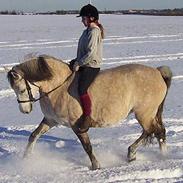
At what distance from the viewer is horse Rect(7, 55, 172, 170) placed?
198 inches

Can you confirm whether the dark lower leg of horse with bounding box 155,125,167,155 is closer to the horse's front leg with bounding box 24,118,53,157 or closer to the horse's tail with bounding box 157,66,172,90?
the horse's tail with bounding box 157,66,172,90

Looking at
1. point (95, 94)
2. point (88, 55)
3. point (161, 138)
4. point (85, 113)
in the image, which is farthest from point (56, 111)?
point (161, 138)

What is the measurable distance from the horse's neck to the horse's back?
13.9 inches

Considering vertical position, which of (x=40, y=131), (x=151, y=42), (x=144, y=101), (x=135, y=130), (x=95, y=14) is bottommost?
(x=151, y=42)

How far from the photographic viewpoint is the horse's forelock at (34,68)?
16.3 ft

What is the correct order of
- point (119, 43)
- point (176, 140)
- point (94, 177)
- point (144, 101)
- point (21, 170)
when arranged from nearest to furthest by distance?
point (94, 177)
point (21, 170)
point (144, 101)
point (176, 140)
point (119, 43)

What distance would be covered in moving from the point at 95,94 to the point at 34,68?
2.63 feet

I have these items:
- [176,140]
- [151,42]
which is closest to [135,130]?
[176,140]

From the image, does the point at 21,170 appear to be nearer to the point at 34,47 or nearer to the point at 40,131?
the point at 40,131

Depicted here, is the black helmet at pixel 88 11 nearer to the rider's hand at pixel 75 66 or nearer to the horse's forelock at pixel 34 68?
the rider's hand at pixel 75 66

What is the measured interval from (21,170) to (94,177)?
94 cm

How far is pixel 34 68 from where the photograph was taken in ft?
16.4

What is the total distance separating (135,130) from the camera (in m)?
6.65

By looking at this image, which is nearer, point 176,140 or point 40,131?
point 40,131
